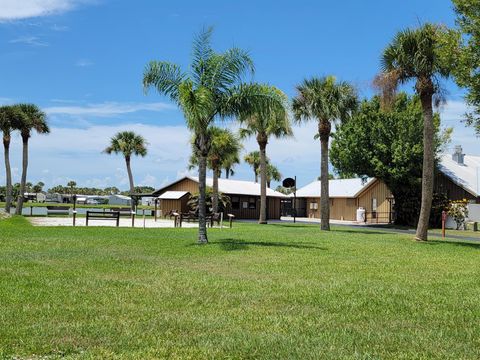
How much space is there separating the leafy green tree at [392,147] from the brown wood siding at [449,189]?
210 cm

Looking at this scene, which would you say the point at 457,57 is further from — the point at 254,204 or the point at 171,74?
the point at 254,204

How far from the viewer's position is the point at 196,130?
17125mm

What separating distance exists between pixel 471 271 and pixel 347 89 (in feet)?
58.5

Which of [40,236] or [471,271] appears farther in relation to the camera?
[40,236]

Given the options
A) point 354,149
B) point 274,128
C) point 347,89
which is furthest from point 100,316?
point 354,149

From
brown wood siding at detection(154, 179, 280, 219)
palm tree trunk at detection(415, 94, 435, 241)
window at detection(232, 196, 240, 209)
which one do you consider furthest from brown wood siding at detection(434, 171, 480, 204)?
palm tree trunk at detection(415, 94, 435, 241)

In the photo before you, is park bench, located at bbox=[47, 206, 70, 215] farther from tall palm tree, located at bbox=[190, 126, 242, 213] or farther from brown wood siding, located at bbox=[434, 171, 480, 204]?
brown wood siding, located at bbox=[434, 171, 480, 204]

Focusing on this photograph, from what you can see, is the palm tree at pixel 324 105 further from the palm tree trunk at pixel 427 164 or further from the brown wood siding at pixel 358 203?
the brown wood siding at pixel 358 203

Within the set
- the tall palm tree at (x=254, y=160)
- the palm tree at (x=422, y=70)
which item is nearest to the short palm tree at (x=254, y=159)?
the tall palm tree at (x=254, y=160)

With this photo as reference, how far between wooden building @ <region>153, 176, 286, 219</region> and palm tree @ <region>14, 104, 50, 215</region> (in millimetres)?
11752

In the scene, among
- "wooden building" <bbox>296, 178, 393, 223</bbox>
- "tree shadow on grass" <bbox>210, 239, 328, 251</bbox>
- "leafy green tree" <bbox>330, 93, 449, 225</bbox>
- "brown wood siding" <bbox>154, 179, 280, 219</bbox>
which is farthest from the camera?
"brown wood siding" <bbox>154, 179, 280, 219</bbox>

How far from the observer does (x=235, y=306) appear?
7219 mm

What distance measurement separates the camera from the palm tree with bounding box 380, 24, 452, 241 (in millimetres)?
20547

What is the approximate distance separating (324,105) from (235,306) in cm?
2204
